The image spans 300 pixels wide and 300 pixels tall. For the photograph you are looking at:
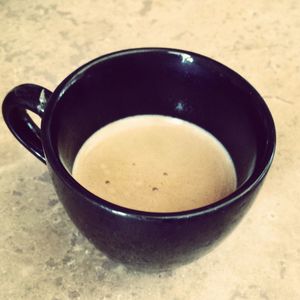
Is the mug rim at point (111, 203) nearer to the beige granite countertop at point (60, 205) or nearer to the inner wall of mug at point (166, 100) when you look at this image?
the inner wall of mug at point (166, 100)

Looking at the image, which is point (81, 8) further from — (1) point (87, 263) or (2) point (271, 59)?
(1) point (87, 263)

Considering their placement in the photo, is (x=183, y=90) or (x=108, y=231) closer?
(x=108, y=231)

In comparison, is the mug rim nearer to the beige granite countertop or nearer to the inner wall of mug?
the inner wall of mug

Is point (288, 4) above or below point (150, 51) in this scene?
below

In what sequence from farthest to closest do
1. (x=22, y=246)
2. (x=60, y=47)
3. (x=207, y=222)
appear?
(x=60, y=47), (x=22, y=246), (x=207, y=222)

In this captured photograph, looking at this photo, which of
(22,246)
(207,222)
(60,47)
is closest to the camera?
(207,222)

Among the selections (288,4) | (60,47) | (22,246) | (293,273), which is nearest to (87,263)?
(22,246)

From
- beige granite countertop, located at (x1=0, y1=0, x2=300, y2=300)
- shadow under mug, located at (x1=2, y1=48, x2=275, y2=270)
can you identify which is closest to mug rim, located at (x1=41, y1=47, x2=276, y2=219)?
shadow under mug, located at (x1=2, y1=48, x2=275, y2=270)
